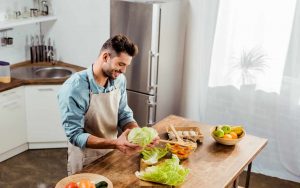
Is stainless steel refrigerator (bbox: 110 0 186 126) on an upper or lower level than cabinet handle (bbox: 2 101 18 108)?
upper

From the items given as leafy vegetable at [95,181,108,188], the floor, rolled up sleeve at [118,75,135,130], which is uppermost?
rolled up sleeve at [118,75,135,130]

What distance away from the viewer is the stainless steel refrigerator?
470 centimetres

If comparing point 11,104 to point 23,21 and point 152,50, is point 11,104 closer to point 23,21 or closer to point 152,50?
point 23,21

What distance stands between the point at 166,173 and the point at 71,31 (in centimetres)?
349

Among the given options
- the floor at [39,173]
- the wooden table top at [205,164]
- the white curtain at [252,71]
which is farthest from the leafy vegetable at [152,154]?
the white curtain at [252,71]

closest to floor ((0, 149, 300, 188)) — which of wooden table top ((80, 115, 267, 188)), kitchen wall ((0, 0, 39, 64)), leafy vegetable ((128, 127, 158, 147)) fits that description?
kitchen wall ((0, 0, 39, 64))

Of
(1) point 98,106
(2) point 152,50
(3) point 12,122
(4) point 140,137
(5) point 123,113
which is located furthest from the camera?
(3) point 12,122

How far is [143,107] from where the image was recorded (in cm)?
499

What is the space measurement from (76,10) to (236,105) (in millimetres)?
2277

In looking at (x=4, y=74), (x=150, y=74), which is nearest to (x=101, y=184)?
(x=150, y=74)

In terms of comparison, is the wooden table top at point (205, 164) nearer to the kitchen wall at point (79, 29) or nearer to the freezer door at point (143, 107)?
the freezer door at point (143, 107)

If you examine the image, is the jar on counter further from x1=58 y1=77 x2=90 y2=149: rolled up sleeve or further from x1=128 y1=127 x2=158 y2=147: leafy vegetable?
x1=128 y1=127 x2=158 y2=147: leafy vegetable

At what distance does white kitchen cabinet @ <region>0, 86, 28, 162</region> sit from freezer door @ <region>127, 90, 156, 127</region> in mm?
1237

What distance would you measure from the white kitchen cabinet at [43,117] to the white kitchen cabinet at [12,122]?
79 mm
